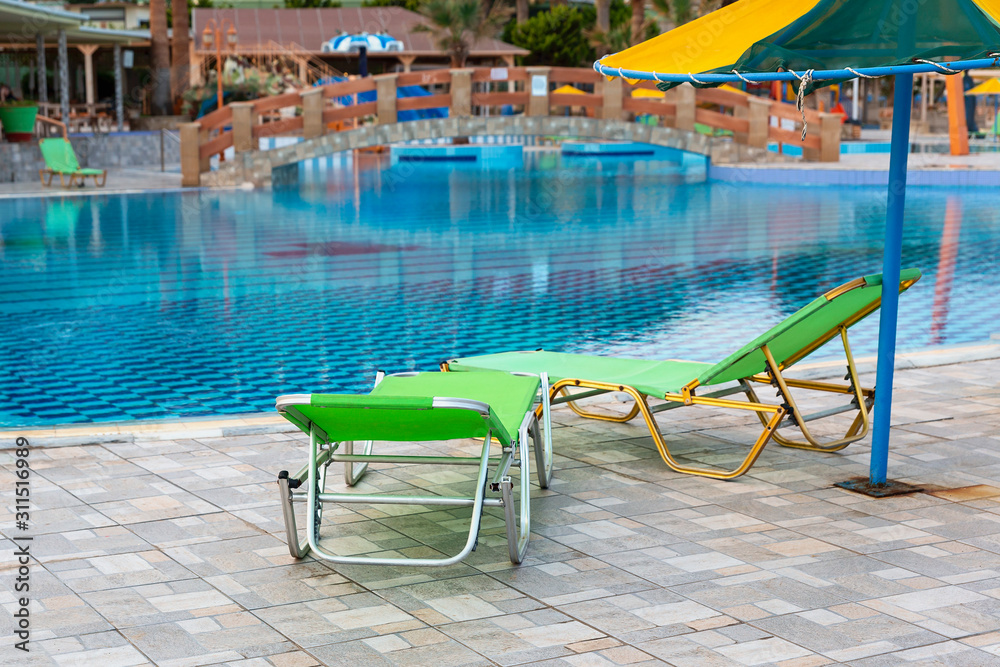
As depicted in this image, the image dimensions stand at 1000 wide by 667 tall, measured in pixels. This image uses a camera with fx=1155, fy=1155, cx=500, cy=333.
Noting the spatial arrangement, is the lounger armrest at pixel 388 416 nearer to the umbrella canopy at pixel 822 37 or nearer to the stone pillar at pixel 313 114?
→ the umbrella canopy at pixel 822 37

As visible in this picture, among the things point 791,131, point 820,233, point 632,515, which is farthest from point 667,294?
point 791,131

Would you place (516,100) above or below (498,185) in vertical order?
above

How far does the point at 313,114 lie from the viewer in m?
21.4

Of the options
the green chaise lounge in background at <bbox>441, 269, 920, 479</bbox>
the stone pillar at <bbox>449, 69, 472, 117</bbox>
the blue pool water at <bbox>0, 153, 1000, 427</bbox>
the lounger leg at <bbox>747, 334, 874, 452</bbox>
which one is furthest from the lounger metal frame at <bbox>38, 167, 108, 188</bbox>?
the lounger leg at <bbox>747, 334, 874, 452</bbox>

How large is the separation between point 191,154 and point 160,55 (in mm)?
8857

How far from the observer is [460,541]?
3.61 meters

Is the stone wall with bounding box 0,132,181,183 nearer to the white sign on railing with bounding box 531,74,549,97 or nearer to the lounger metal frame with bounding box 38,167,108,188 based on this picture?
the lounger metal frame with bounding box 38,167,108,188

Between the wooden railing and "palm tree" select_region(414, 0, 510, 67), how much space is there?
11597 mm

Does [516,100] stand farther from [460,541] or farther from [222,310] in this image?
[460,541]

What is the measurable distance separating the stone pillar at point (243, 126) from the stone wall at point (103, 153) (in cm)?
389

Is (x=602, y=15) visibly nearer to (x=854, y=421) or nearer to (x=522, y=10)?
(x=522, y=10)

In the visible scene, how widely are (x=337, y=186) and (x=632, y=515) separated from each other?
1957 cm

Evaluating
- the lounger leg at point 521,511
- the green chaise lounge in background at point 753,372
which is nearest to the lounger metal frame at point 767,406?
the green chaise lounge in background at point 753,372

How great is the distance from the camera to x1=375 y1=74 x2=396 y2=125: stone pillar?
2139 cm
